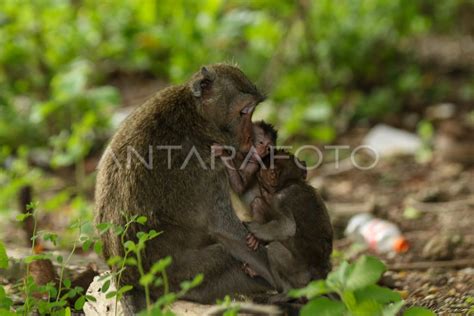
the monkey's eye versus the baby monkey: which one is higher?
the monkey's eye

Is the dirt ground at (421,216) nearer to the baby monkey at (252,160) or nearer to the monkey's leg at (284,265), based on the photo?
the monkey's leg at (284,265)

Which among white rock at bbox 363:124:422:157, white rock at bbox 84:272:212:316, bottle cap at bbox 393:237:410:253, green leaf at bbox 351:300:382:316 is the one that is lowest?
bottle cap at bbox 393:237:410:253

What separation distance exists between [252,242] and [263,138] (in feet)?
2.34

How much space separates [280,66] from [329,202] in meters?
2.98

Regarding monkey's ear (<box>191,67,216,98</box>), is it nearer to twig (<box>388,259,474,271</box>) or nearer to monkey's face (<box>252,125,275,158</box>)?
monkey's face (<box>252,125,275,158</box>)

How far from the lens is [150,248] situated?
464cm

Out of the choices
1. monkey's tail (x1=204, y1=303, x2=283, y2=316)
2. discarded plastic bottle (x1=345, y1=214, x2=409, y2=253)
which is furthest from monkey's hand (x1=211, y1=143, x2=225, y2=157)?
discarded plastic bottle (x1=345, y1=214, x2=409, y2=253)

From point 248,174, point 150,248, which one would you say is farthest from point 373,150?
point 150,248

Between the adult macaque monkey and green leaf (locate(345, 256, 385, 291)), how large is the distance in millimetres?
1372

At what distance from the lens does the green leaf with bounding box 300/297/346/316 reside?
11.6 ft

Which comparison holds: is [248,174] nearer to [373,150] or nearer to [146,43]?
[373,150]

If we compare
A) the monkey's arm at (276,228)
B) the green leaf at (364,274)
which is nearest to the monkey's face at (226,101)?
the monkey's arm at (276,228)

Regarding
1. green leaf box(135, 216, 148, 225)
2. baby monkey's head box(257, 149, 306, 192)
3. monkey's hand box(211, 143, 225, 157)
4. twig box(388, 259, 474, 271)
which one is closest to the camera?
green leaf box(135, 216, 148, 225)

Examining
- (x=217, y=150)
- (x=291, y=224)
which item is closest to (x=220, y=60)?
(x=217, y=150)
